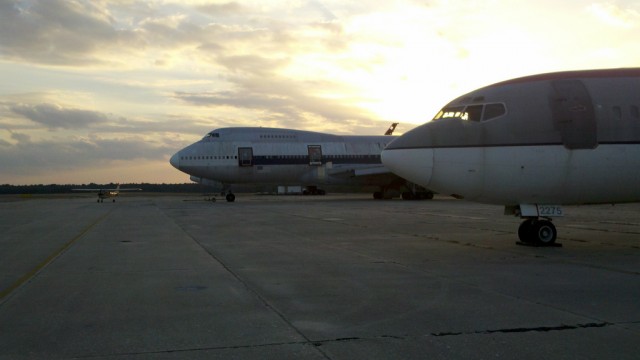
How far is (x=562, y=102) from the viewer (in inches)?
466

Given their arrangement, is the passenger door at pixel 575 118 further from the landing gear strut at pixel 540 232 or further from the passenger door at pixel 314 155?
the passenger door at pixel 314 155

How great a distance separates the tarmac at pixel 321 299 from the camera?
527cm

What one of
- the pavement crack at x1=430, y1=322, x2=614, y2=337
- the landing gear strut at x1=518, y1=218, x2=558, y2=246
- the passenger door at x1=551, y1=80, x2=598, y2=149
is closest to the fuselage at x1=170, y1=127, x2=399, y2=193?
the landing gear strut at x1=518, y1=218, x2=558, y2=246

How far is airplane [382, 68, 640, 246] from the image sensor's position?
11586mm

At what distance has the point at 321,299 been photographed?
7.33 metres

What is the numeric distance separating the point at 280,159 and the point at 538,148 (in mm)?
31555

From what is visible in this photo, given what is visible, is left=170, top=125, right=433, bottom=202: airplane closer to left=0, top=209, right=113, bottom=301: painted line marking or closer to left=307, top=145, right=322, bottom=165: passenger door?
left=307, top=145, right=322, bottom=165: passenger door

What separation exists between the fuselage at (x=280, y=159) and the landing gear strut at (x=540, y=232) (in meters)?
28.7

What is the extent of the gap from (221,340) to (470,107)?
8.48 m

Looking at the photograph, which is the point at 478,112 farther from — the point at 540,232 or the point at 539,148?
the point at 540,232

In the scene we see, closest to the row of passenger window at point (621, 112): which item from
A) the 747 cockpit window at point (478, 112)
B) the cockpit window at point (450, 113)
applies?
the 747 cockpit window at point (478, 112)

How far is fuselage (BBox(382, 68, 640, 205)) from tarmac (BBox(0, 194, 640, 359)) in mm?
1300

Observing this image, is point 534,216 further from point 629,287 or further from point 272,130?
point 272,130

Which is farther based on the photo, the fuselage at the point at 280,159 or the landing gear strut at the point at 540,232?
the fuselage at the point at 280,159
